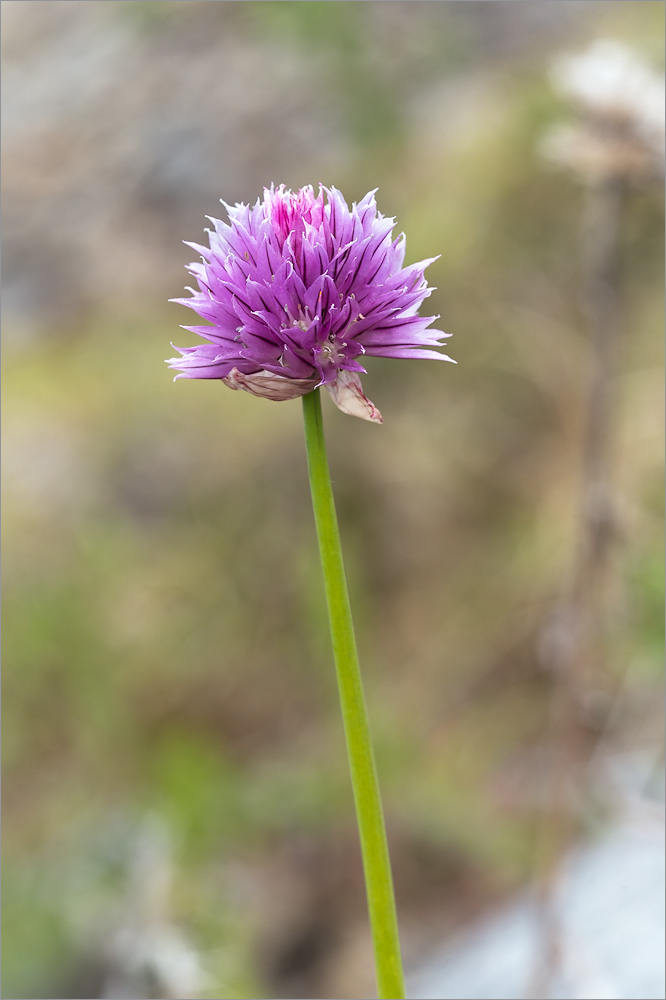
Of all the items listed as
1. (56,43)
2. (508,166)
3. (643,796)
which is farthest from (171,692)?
(56,43)

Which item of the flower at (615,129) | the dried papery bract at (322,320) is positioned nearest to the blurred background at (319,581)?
the flower at (615,129)

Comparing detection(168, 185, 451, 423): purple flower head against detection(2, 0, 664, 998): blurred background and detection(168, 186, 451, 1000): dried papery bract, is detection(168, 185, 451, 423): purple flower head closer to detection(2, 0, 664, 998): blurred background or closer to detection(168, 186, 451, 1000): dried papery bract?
detection(168, 186, 451, 1000): dried papery bract

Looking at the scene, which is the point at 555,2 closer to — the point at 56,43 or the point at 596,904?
the point at 56,43

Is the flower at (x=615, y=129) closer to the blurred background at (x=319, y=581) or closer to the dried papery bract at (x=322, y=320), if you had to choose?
the blurred background at (x=319, y=581)

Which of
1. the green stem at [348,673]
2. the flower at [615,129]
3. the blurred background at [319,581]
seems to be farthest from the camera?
the blurred background at [319,581]

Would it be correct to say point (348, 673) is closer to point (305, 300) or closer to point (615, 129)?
point (305, 300)

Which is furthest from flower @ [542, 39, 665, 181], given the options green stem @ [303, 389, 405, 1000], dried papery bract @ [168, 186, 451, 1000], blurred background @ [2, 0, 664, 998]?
green stem @ [303, 389, 405, 1000]

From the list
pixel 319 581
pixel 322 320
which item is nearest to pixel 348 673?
pixel 322 320
